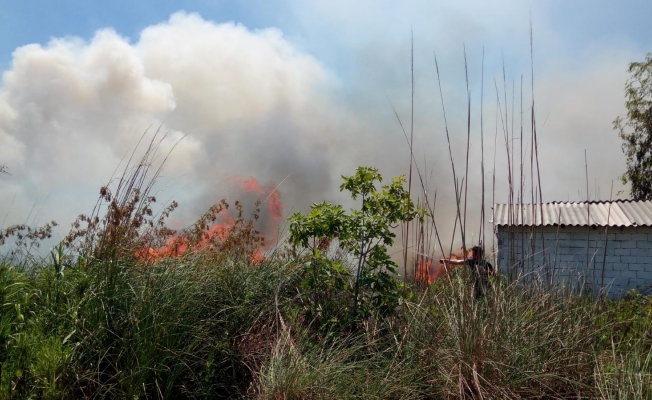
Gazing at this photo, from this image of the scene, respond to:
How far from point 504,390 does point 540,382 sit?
24 centimetres

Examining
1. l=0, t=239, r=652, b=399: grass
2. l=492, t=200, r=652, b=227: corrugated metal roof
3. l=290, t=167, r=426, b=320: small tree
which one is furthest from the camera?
l=492, t=200, r=652, b=227: corrugated metal roof

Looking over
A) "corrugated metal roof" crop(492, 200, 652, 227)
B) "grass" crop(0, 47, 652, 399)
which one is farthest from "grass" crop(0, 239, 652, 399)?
"corrugated metal roof" crop(492, 200, 652, 227)

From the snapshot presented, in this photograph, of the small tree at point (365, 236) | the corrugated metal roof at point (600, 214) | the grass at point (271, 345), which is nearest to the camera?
the grass at point (271, 345)

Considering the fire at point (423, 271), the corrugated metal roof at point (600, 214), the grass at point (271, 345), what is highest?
the corrugated metal roof at point (600, 214)

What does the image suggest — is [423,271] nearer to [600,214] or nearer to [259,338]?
[259,338]

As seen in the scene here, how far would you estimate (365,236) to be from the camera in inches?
191

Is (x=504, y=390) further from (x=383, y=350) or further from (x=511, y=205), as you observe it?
(x=511, y=205)

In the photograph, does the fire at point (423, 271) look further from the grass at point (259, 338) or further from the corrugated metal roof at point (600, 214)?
the corrugated metal roof at point (600, 214)

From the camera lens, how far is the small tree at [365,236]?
4684mm

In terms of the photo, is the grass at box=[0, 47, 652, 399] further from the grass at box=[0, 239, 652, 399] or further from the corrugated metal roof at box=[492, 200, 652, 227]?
the corrugated metal roof at box=[492, 200, 652, 227]

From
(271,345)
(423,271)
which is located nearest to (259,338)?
(271,345)

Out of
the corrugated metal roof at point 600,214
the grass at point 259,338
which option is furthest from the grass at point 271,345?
the corrugated metal roof at point 600,214

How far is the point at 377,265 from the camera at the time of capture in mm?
4793

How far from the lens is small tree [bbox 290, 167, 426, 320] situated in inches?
→ 184
